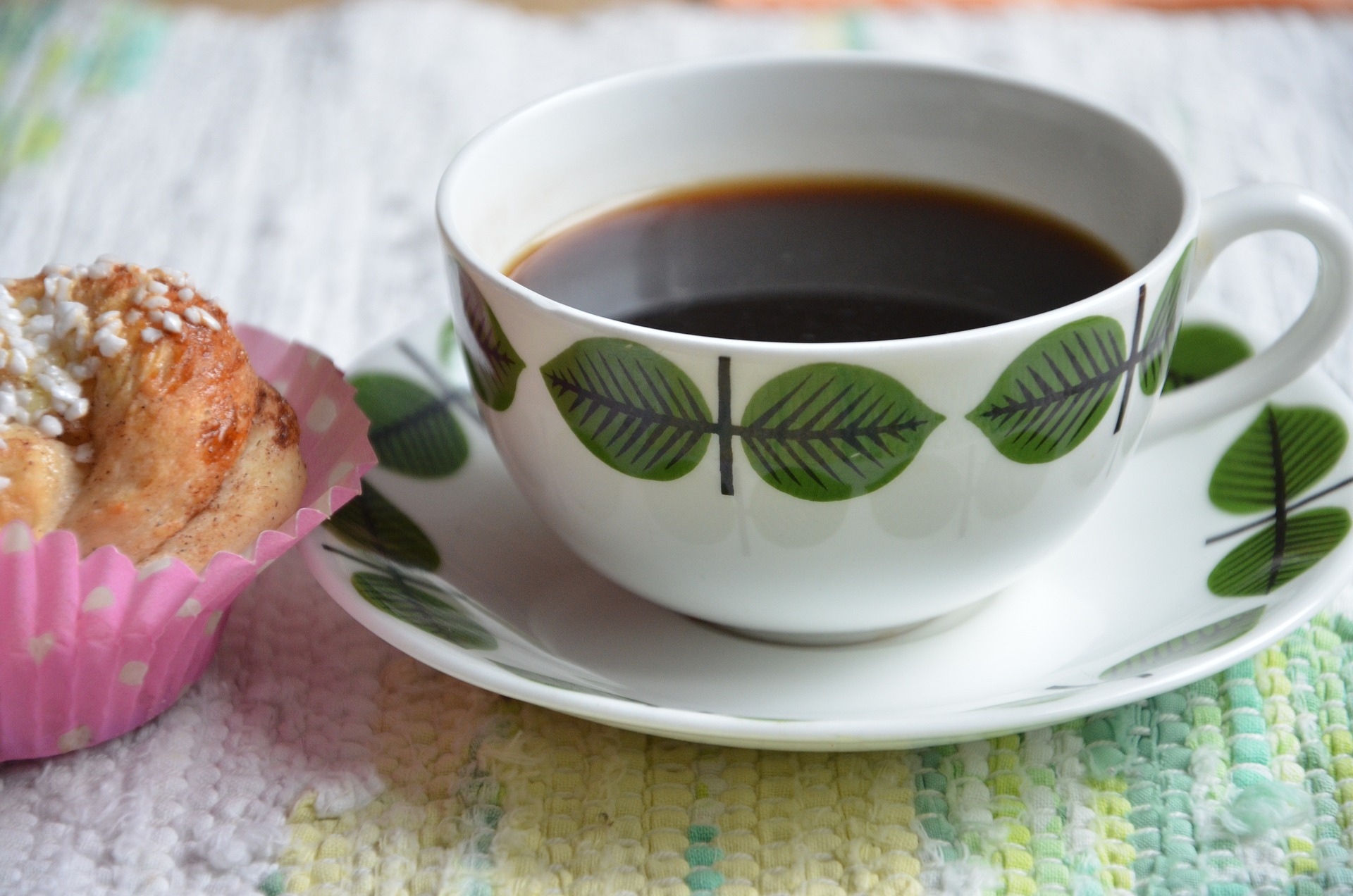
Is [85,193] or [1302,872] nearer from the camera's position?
[1302,872]

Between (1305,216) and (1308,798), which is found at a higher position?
(1305,216)

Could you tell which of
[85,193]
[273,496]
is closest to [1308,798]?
[273,496]

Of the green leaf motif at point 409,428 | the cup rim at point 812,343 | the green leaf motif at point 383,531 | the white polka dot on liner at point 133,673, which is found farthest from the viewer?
the green leaf motif at point 409,428

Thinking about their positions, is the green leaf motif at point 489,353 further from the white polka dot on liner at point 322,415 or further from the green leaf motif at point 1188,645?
the green leaf motif at point 1188,645

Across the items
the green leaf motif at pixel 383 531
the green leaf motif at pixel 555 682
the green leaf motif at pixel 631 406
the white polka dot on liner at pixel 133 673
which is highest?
the green leaf motif at pixel 631 406

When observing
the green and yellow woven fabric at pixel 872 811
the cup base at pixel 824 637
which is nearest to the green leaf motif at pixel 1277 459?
the green and yellow woven fabric at pixel 872 811

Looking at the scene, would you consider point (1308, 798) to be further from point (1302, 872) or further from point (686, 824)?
point (686, 824)
